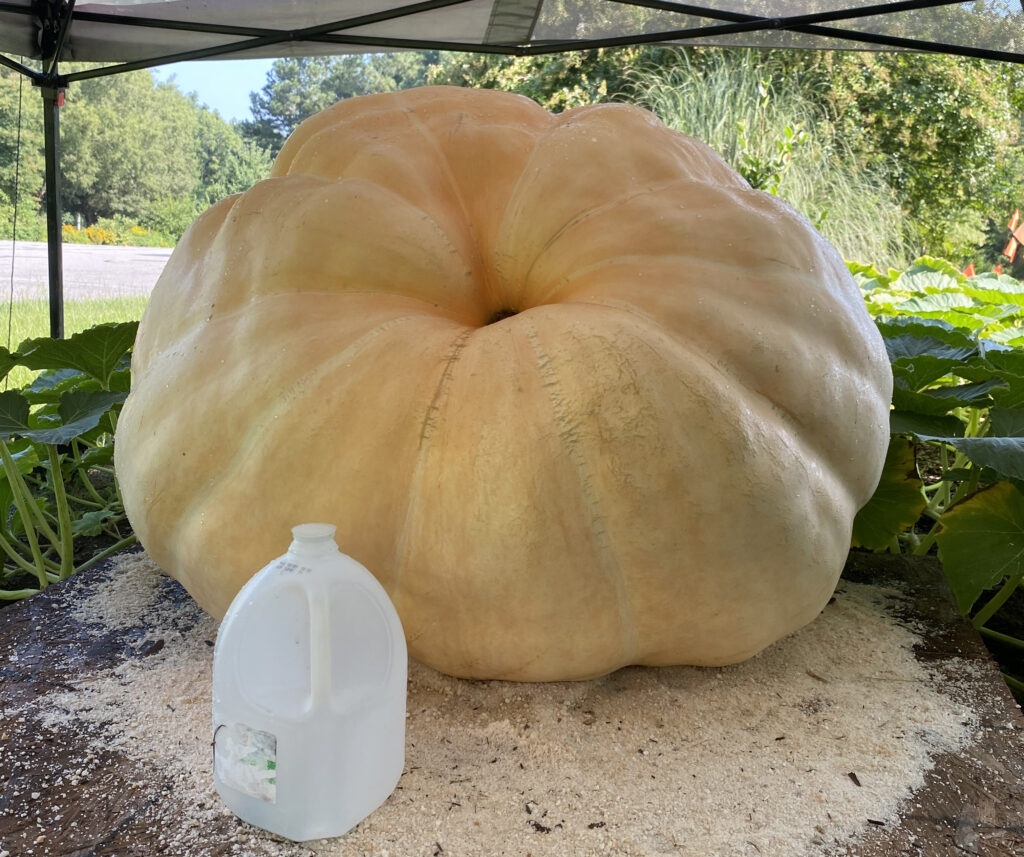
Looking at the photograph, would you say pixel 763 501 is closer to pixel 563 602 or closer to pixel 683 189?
pixel 563 602

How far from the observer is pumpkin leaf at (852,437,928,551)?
1.36 meters

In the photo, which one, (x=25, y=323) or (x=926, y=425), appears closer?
(x=926, y=425)

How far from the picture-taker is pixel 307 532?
0.76 metres

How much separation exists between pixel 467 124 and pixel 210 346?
1.55 ft

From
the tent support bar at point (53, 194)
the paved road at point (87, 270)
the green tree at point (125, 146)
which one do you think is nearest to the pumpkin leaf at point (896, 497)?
the tent support bar at point (53, 194)

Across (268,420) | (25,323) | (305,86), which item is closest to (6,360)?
(268,420)

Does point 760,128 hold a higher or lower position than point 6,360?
higher

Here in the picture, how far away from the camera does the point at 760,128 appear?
802 cm

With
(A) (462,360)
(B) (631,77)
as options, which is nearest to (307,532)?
(A) (462,360)

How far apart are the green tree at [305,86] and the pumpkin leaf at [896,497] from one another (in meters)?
11.2

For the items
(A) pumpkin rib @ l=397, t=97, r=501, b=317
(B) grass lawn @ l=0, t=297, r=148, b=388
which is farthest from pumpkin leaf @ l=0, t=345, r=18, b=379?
(B) grass lawn @ l=0, t=297, r=148, b=388

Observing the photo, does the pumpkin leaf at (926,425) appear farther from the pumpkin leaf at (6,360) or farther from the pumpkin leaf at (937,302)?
the pumpkin leaf at (937,302)

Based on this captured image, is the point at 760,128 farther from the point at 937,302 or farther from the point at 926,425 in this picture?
the point at 926,425

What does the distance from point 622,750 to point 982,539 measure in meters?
0.67
